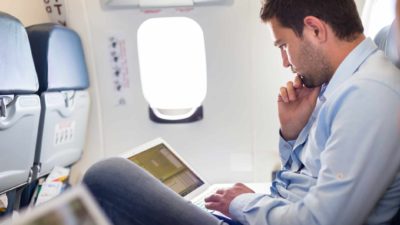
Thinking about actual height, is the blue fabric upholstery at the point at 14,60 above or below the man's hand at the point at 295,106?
above

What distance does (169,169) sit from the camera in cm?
162

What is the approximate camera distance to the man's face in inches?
Answer: 44.6

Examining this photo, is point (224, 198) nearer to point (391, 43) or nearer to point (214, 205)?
point (214, 205)

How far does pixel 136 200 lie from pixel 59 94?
1055 mm

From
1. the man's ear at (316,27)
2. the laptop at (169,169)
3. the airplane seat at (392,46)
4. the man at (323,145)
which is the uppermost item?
the man's ear at (316,27)

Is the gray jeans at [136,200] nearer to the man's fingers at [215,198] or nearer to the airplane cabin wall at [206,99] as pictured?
the man's fingers at [215,198]

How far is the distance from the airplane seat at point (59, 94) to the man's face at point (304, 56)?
112 cm

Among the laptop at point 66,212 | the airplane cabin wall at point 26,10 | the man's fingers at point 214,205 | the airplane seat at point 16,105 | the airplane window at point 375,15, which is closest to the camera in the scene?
the laptop at point 66,212

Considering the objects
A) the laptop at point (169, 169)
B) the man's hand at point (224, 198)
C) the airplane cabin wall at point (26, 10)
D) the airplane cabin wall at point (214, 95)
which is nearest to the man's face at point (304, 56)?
the man's hand at point (224, 198)

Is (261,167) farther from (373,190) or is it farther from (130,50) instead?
(373,190)

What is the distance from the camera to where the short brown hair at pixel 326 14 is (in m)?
1.10

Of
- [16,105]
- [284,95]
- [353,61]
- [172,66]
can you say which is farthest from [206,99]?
[353,61]

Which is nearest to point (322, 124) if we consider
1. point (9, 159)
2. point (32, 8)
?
point (9, 159)

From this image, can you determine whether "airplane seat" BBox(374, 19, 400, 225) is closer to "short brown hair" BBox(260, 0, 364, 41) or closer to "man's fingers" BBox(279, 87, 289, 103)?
"short brown hair" BBox(260, 0, 364, 41)
